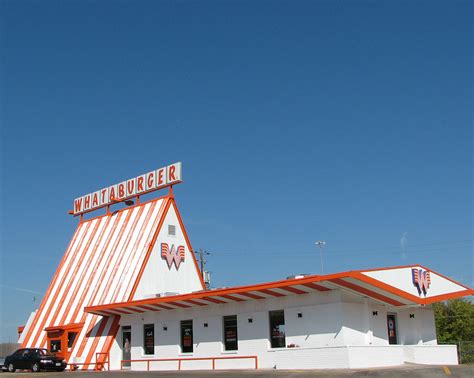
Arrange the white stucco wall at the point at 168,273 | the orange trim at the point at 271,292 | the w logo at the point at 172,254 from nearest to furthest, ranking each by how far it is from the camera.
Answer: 1. the orange trim at the point at 271,292
2. the white stucco wall at the point at 168,273
3. the w logo at the point at 172,254

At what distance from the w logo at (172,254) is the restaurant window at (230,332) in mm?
11521

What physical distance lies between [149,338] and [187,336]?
11.2 ft

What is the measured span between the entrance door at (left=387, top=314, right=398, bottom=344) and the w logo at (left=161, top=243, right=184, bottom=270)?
Result: 17.3m

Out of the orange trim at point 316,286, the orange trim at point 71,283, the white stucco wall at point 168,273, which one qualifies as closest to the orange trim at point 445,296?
the orange trim at point 316,286

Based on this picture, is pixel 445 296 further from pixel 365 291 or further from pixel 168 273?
pixel 168 273

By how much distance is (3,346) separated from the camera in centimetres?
5238

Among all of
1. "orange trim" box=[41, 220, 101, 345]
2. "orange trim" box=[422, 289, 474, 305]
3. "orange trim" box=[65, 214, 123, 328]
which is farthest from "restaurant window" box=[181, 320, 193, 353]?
"orange trim" box=[422, 289, 474, 305]

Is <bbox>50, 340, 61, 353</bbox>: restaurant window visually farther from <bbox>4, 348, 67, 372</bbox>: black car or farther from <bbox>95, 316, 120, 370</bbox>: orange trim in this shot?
<bbox>95, 316, 120, 370</bbox>: orange trim

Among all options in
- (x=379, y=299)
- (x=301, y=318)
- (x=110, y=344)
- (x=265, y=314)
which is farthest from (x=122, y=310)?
(x=379, y=299)

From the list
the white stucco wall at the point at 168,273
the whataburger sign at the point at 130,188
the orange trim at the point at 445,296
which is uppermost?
the whataburger sign at the point at 130,188

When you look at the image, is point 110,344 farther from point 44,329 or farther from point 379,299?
point 379,299

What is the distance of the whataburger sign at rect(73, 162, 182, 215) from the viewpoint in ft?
144

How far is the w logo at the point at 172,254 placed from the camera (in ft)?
137

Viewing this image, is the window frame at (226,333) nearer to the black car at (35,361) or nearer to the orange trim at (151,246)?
the orange trim at (151,246)
